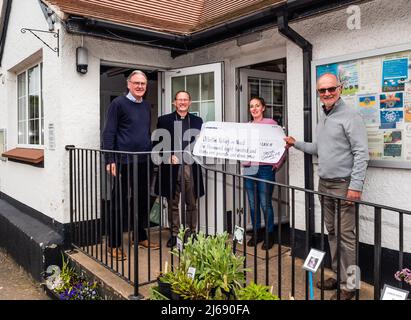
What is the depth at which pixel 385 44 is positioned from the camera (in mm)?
3209

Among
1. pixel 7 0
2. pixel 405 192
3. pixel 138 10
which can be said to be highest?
pixel 7 0

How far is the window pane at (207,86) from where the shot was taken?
4807 mm

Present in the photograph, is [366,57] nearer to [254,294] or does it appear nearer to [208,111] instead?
[208,111]

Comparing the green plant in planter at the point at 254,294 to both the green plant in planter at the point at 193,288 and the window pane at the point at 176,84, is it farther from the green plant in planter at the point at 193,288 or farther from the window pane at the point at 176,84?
the window pane at the point at 176,84

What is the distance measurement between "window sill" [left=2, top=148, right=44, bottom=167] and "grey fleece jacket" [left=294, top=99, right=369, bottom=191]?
12.2ft

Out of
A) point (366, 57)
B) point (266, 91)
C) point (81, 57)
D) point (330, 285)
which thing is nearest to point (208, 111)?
point (266, 91)

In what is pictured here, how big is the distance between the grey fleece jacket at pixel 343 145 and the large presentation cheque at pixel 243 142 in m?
0.71

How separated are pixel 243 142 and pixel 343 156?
1204 millimetres

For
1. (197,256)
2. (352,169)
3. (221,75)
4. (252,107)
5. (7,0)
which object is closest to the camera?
(197,256)

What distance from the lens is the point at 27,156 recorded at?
5.48 meters
